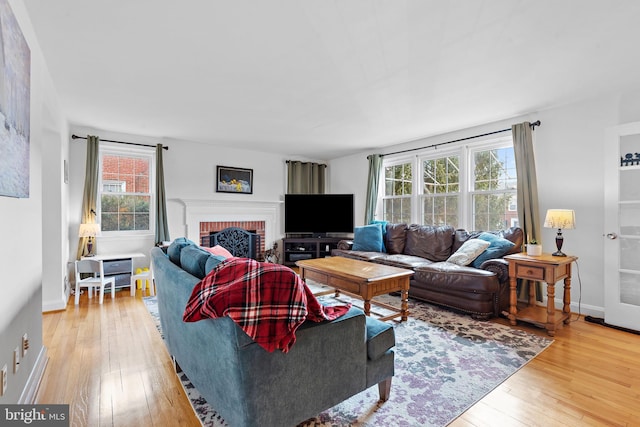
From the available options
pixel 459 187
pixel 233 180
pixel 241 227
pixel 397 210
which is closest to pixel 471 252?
pixel 459 187

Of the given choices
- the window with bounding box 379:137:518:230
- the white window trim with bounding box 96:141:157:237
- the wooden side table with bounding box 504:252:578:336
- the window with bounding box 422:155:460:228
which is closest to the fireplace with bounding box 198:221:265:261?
the white window trim with bounding box 96:141:157:237

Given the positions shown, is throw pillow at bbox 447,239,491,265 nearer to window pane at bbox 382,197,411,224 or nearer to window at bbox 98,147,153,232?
window pane at bbox 382,197,411,224

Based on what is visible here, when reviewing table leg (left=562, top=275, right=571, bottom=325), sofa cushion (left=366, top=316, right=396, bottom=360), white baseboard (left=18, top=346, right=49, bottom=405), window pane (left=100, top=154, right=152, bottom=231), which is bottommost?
white baseboard (left=18, top=346, right=49, bottom=405)

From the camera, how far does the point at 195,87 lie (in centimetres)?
302

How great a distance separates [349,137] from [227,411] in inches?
168

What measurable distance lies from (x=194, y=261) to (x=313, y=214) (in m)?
4.45

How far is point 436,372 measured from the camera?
2.21 meters

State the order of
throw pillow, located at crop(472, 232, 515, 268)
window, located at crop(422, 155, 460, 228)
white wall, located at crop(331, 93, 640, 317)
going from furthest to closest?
window, located at crop(422, 155, 460, 228) → throw pillow, located at crop(472, 232, 515, 268) → white wall, located at crop(331, 93, 640, 317)

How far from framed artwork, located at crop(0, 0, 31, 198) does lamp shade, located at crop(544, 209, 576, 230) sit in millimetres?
4175

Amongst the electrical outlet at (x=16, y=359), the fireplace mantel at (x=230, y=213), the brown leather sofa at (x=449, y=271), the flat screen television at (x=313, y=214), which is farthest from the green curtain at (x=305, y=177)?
the electrical outlet at (x=16, y=359)

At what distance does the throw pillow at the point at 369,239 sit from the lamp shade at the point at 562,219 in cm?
234

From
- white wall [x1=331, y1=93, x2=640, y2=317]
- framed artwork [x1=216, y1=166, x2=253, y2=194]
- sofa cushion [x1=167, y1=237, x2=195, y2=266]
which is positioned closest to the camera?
sofa cushion [x1=167, y1=237, x2=195, y2=266]

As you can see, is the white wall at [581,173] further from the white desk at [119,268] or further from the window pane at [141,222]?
the window pane at [141,222]

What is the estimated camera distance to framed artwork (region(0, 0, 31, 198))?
4.42 feet
